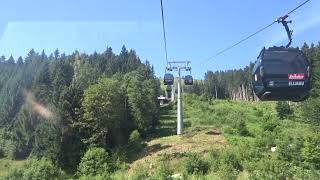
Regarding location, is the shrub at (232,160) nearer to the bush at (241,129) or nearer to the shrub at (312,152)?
the shrub at (312,152)

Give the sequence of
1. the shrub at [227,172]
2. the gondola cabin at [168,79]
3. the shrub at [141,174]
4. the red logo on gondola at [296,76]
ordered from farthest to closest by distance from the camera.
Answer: the gondola cabin at [168,79] → the shrub at [141,174] → the shrub at [227,172] → the red logo on gondola at [296,76]

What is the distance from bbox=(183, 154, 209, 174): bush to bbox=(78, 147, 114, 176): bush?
43.0 feet

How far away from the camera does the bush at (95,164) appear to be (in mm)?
63447

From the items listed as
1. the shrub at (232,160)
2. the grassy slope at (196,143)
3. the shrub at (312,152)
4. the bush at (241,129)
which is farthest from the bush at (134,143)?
the shrub at (312,152)

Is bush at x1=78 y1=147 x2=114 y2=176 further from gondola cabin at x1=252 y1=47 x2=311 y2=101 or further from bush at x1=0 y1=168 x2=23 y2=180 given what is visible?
gondola cabin at x1=252 y1=47 x2=311 y2=101

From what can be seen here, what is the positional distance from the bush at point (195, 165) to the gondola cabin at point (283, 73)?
2947 centimetres

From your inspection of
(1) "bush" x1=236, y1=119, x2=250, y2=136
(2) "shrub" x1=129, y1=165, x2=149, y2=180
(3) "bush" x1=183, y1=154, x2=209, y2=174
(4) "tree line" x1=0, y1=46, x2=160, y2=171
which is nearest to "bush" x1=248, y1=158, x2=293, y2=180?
(3) "bush" x1=183, y1=154, x2=209, y2=174

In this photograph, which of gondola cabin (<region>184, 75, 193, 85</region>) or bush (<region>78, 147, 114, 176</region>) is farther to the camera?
bush (<region>78, 147, 114, 176</region>)

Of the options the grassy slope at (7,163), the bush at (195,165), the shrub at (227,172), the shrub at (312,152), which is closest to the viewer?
the shrub at (227,172)

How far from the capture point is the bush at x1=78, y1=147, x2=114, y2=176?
63447 millimetres

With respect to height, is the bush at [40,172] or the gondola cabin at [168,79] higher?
the gondola cabin at [168,79]

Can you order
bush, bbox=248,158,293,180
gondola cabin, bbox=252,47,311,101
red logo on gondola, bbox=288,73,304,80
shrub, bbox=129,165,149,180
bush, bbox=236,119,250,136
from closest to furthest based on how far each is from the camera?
gondola cabin, bbox=252,47,311,101 → red logo on gondola, bbox=288,73,304,80 → bush, bbox=248,158,293,180 → shrub, bbox=129,165,149,180 → bush, bbox=236,119,250,136

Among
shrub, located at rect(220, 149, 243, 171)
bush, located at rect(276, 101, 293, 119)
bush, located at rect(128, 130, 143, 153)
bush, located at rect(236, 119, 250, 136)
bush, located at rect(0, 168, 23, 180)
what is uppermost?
bush, located at rect(276, 101, 293, 119)

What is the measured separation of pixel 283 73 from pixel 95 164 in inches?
1787
